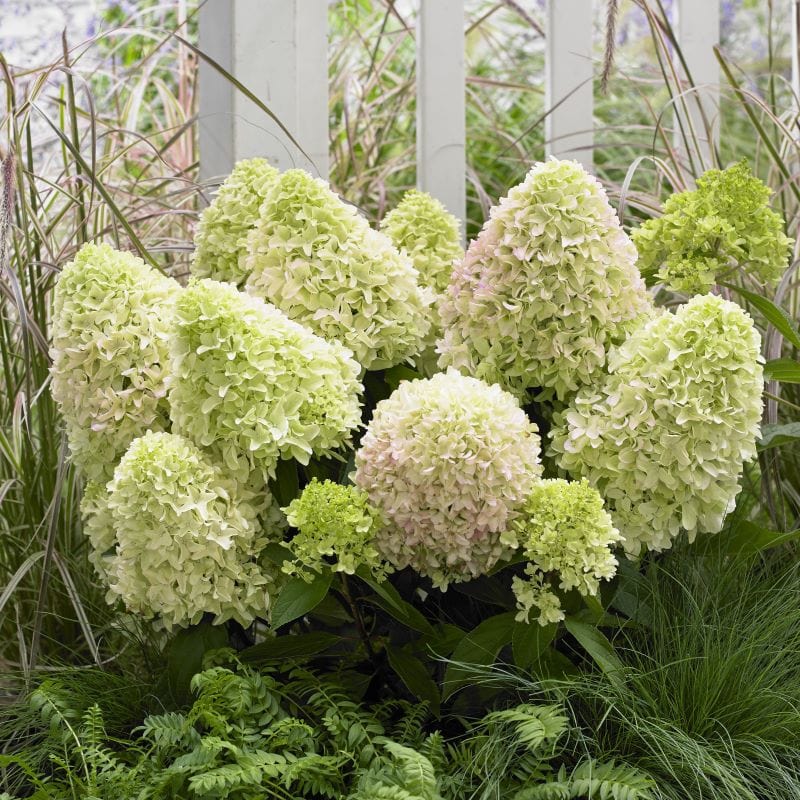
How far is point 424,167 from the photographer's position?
2.06 metres

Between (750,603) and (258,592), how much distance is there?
723 millimetres

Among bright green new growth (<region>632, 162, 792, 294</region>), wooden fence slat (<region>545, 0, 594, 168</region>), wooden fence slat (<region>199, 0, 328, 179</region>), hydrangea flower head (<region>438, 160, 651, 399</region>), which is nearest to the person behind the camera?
hydrangea flower head (<region>438, 160, 651, 399</region>)

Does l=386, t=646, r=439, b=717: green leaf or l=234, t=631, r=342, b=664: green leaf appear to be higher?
l=234, t=631, r=342, b=664: green leaf

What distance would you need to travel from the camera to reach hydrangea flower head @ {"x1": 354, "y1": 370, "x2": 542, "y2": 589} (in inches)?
46.3

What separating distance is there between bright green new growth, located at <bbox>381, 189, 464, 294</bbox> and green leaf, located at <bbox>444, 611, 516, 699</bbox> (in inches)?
23.1

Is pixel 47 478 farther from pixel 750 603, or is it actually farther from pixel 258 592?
pixel 750 603

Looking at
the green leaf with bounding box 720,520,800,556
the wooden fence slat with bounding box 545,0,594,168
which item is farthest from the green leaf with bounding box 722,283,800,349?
the wooden fence slat with bounding box 545,0,594,168

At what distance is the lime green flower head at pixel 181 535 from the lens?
1191 millimetres

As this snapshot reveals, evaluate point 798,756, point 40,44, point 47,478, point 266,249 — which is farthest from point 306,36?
point 40,44

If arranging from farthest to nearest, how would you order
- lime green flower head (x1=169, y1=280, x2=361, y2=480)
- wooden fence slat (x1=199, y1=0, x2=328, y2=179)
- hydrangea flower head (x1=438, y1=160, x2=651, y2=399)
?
wooden fence slat (x1=199, y1=0, x2=328, y2=179) < hydrangea flower head (x1=438, y1=160, x2=651, y2=399) < lime green flower head (x1=169, y1=280, x2=361, y2=480)

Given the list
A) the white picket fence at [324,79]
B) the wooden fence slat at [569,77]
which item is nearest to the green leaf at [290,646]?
the white picket fence at [324,79]

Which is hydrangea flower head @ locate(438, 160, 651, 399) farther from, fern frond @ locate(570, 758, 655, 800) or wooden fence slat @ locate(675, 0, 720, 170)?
wooden fence slat @ locate(675, 0, 720, 170)

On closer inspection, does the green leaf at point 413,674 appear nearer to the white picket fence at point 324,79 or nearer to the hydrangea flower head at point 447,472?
the hydrangea flower head at point 447,472

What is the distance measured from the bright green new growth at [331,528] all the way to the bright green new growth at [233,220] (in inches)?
18.2
